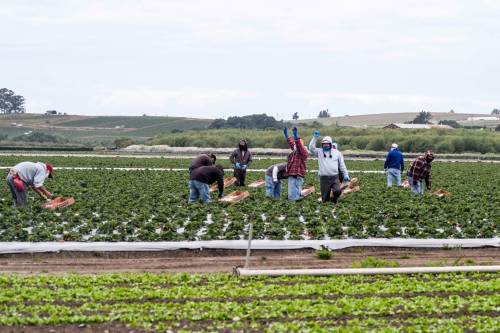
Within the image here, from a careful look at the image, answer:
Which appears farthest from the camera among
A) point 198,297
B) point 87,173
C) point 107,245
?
point 87,173

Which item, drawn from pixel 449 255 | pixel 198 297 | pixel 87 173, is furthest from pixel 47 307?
pixel 87 173

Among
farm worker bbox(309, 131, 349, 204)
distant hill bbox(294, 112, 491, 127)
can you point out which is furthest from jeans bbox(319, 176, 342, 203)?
→ distant hill bbox(294, 112, 491, 127)

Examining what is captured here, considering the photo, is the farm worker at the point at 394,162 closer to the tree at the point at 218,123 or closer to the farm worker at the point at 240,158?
the farm worker at the point at 240,158

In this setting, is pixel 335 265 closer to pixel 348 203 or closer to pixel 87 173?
pixel 348 203

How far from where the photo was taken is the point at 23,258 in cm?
1436

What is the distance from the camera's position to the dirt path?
13396 millimetres

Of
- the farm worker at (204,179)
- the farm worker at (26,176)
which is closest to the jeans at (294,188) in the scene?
the farm worker at (204,179)

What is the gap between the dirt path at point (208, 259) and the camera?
13.4 metres

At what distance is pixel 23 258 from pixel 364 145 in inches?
2579

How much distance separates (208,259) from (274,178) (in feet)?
26.5

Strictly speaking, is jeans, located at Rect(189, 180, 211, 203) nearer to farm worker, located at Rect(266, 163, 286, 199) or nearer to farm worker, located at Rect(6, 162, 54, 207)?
farm worker, located at Rect(266, 163, 286, 199)

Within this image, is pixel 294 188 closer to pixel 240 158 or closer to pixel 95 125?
pixel 240 158

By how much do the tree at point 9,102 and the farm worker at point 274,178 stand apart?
144112mm

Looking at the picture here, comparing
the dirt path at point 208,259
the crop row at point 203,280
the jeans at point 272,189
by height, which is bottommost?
the dirt path at point 208,259
